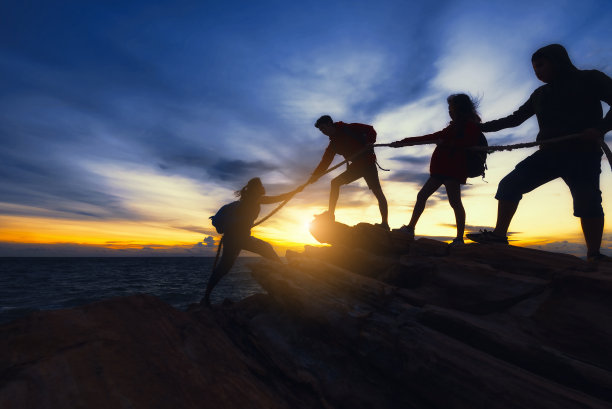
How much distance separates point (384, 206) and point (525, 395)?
16.0ft

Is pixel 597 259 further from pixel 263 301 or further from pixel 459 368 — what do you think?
pixel 263 301

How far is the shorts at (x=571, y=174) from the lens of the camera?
429cm

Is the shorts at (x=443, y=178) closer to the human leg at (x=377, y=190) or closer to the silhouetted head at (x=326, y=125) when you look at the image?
the human leg at (x=377, y=190)

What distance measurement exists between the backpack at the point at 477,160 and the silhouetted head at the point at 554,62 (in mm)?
1607

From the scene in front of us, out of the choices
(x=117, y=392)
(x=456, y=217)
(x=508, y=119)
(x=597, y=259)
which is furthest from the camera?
(x=456, y=217)

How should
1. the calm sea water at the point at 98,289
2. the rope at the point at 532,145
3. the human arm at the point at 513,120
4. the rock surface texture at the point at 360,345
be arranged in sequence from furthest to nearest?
the calm sea water at the point at 98,289, the human arm at the point at 513,120, the rope at the point at 532,145, the rock surface texture at the point at 360,345

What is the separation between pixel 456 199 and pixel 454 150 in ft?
3.53

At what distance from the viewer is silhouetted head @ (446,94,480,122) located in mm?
5672

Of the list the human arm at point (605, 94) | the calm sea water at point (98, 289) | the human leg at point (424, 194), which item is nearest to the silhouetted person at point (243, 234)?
the calm sea water at point (98, 289)

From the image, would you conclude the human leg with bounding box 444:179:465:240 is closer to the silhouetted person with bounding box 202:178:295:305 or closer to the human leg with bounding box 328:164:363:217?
the human leg with bounding box 328:164:363:217

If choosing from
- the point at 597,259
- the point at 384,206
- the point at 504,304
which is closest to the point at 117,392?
the point at 504,304

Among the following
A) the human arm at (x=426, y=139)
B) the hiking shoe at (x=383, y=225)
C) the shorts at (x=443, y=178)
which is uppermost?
the human arm at (x=426, y=139)

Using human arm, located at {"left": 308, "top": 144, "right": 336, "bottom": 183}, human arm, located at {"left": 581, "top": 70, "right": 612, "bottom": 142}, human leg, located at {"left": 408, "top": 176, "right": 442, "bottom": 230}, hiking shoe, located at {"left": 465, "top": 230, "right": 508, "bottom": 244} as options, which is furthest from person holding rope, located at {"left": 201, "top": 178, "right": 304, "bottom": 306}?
human arm, located at {"left": 581, "top": 70, "right": 612, "bottom": 142}

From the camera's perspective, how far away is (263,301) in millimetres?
6691
